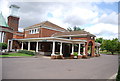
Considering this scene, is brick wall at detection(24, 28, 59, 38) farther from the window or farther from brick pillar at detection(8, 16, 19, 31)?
brick pillar at detection(8, 16, 19, 31)

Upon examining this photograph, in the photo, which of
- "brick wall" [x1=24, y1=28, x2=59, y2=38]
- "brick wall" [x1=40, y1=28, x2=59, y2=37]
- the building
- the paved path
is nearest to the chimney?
the building

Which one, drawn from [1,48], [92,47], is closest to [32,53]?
[1,48]

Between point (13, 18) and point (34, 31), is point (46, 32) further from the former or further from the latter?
point (13, 18)

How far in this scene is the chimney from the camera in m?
34.4

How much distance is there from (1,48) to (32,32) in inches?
334

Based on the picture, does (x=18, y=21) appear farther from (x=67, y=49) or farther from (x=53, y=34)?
(x=67, y=49)

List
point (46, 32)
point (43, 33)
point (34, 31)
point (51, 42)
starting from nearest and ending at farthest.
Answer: point (51, 42), point (43, 33), point (46, 32), point (34, 31)

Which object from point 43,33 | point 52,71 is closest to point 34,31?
point 43,33

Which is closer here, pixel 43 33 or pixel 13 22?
pixel 43 33

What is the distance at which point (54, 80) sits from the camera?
6.59 m

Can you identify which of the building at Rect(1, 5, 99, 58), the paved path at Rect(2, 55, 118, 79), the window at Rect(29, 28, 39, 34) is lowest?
the paved path at Rect(2, 55, 118, 79)

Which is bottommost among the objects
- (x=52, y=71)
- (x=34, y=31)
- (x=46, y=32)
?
(x=52, y=71)

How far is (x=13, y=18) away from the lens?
34.7 metres

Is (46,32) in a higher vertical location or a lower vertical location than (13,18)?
lower
